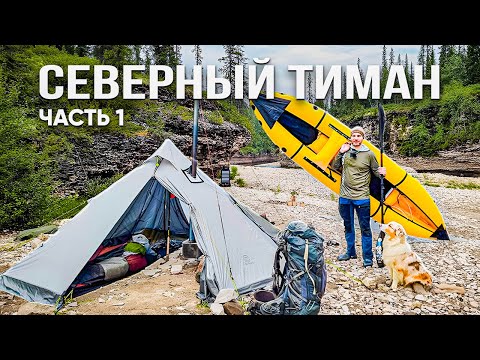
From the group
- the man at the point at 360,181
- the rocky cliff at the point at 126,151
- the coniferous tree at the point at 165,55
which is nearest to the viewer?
the man at the point at 360,181

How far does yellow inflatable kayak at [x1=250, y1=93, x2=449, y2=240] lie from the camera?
5.26 metres

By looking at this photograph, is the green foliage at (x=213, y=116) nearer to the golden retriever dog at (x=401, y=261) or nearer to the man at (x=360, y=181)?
the man at (x=360, y=181)

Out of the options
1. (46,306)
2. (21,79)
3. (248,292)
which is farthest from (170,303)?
(21,79)

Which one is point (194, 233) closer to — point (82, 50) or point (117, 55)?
point (117, 55)

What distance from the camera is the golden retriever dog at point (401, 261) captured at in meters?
3.32

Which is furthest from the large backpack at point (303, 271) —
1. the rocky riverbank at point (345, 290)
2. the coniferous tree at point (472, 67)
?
the coniferous tree at point (472, 67)

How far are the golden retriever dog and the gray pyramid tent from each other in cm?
118

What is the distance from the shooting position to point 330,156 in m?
5.46

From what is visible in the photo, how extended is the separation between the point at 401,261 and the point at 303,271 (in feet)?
4.07

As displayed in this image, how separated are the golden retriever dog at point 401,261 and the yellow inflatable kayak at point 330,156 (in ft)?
6.38

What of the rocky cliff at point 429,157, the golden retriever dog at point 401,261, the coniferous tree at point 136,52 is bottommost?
the golden retriever dog at point 401,261

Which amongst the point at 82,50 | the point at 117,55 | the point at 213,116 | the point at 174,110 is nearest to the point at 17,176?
the point at 117,55

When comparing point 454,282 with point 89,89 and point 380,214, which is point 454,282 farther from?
point 89,89

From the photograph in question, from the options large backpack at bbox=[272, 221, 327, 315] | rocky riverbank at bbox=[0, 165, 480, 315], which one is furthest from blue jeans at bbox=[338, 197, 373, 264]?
large backpack at bbox=[272, 221, 327, 315]
